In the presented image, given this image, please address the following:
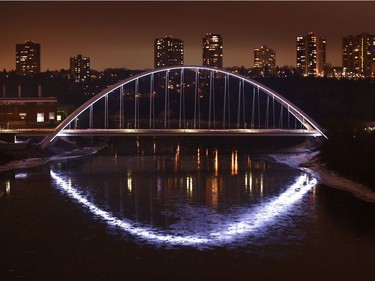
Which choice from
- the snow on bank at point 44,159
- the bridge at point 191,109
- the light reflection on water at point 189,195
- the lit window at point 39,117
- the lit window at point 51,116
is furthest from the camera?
the bridge at point 191,109

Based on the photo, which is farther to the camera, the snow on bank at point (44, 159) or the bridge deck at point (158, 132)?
the bridge deck at point (158, 132)

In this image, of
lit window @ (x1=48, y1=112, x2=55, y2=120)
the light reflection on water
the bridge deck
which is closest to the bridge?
lit window @ (x1=48, y1=112, x2=55, y2=120)

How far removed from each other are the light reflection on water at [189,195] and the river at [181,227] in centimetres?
4

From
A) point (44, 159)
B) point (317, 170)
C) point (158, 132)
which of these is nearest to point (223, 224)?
point (317, 170)

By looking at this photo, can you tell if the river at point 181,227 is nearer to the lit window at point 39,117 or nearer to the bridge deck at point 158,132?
the bridge deck at point 158,132

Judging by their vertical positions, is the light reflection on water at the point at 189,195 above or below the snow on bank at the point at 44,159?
below

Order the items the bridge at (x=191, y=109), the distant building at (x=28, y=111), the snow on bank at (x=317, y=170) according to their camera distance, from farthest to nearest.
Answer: the bridge at (x=191, y=109)
the distant building at (x=28, y=111)
the snow on bank at (x=317, y=170)

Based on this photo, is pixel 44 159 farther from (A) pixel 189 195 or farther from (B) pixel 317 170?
(A) pixel 189 195

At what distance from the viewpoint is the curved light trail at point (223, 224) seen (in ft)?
49.3

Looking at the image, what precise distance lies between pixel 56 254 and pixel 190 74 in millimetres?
106288

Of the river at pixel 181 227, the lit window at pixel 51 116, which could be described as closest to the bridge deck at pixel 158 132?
the river at pixel 181 227

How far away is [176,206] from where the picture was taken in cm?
1978

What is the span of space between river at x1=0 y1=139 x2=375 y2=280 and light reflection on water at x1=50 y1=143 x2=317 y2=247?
4 centimetres

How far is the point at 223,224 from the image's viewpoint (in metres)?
16.9
